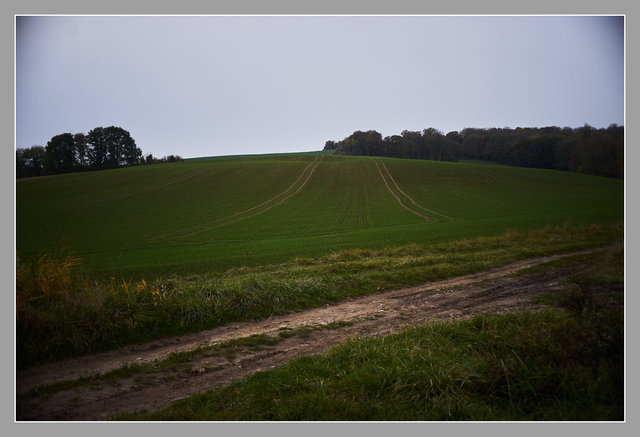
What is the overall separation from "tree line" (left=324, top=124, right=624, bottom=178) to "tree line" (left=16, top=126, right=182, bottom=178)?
47.0ft

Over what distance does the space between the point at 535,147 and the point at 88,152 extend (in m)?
24.2

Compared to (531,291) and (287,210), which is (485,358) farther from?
(287,210)

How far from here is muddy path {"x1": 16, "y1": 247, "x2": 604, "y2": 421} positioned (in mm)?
4199

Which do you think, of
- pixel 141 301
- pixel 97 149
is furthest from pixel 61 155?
pixel 141 301

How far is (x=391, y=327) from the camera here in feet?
20.9

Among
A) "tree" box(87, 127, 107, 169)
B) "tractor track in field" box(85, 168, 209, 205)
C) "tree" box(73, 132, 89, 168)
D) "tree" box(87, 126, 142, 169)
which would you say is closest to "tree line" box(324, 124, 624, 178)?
"tree" box(87, 126, 142, 169)

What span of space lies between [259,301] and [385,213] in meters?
28.8

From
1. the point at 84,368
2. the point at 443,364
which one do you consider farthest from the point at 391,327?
the point at 84,368

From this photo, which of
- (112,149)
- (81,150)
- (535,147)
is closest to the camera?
(81,150)

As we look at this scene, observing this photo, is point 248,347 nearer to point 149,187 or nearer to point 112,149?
point 112,149

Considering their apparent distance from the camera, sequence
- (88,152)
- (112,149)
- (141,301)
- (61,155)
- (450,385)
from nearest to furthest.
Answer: (450,385)
(141,301)
(61,155)
(88,152)
(112,149)

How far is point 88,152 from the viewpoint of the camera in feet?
54.9

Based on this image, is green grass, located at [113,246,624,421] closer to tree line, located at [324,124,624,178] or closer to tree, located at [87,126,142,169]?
tree line, located at [324,124,624,178]

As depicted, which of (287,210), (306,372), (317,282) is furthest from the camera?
(287,210)
